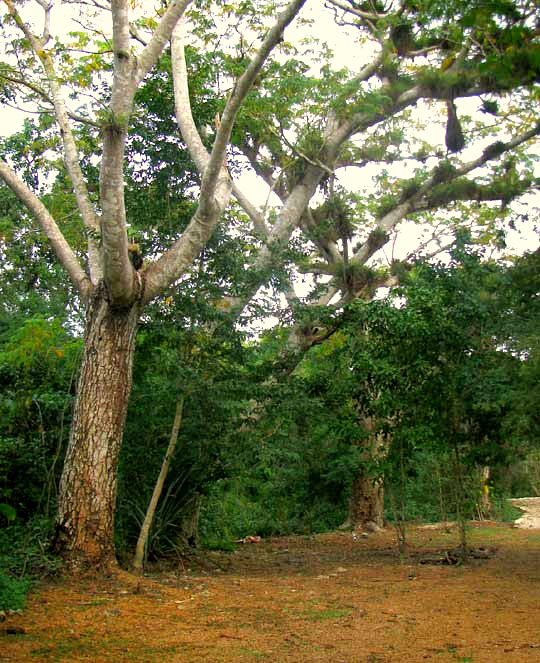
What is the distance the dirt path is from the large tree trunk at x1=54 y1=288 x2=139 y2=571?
12612 mm

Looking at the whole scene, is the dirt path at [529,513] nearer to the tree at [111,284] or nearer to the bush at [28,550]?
the tree at [111,284]

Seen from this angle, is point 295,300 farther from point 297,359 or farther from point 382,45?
point 382,45

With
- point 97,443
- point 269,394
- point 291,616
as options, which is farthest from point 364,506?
point 291,616

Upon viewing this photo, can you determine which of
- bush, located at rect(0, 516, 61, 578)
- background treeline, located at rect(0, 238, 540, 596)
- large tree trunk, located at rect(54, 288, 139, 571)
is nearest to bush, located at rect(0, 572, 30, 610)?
bush, located at rect(0, 516, 61, 578)

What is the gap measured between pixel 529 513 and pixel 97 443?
1610 centimetres

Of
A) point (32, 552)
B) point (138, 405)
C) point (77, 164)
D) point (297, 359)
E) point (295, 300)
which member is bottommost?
point (32, 552)

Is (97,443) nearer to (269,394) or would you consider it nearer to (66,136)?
(269,394)

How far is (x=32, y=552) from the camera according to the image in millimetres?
8195

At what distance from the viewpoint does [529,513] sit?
68.7ft

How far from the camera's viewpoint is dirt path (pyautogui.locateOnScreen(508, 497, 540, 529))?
18.2 meters

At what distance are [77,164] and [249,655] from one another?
6.81 metres

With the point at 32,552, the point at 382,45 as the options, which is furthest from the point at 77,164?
the point at 382,45

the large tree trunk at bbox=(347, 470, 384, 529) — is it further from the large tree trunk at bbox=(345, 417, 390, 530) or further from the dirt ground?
the dirt ground

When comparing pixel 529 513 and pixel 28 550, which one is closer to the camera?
pixel 28 550
